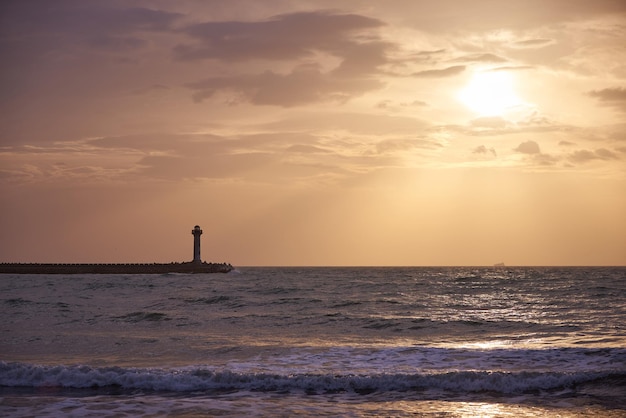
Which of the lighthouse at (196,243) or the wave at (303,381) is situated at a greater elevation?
the lighthouse at (196,243)

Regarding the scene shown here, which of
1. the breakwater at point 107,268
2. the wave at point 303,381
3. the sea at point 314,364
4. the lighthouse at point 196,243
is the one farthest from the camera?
the lighthouse at point 196,243

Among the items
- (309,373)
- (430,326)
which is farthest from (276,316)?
(309,373)

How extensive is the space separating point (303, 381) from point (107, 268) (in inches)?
4825

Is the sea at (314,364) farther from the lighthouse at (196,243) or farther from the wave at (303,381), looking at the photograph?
the lighthouse at (196,243)

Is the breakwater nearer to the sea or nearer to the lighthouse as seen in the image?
the lighthouse

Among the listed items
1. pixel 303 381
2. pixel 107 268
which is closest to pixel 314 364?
pixel 303 381

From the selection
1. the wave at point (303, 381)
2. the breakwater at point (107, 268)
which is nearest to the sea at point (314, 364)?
the wave at point (303, 381)

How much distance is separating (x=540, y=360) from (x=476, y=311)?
17927 mm

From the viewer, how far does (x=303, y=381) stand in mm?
17531

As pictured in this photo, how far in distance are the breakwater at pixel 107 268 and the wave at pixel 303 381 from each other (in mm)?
117807

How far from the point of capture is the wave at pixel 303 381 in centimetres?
1708

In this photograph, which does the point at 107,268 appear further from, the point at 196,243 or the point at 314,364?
the point at 314,364

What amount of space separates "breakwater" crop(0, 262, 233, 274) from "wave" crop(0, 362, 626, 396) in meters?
118

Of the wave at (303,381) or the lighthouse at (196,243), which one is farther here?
the lighthouse at (196,243)
